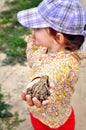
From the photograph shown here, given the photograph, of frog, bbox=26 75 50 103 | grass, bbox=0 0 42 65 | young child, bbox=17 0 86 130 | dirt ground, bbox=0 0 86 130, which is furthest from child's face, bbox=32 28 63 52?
grass, bbox=0 0 42 65

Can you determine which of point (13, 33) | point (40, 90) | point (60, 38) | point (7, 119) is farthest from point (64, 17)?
point (13, 33)

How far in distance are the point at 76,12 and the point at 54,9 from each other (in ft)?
0.38

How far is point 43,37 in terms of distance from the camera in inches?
79.3

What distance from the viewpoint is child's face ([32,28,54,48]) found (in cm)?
201

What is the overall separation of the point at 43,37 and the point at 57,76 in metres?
0.23

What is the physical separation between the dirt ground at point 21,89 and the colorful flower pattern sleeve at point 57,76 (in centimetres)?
114

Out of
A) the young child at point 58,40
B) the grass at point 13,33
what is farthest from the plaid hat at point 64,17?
the grass at point 13,33

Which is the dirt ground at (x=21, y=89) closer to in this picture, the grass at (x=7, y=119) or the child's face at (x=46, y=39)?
the grass at (x=7, y=119)

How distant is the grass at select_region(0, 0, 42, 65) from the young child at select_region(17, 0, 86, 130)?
7.33 ft

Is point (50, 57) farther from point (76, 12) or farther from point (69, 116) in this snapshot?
point (69, 116)

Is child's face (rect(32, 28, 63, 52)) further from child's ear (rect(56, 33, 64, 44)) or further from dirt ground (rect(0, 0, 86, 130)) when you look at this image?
dirt ground (rect(0, 0, 86, 130))

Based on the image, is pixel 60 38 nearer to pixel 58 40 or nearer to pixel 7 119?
pixel 58 40

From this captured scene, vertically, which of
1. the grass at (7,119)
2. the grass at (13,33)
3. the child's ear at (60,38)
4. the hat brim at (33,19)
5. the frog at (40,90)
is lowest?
the grass at (13,33)

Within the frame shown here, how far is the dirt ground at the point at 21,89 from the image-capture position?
3.47 metres
